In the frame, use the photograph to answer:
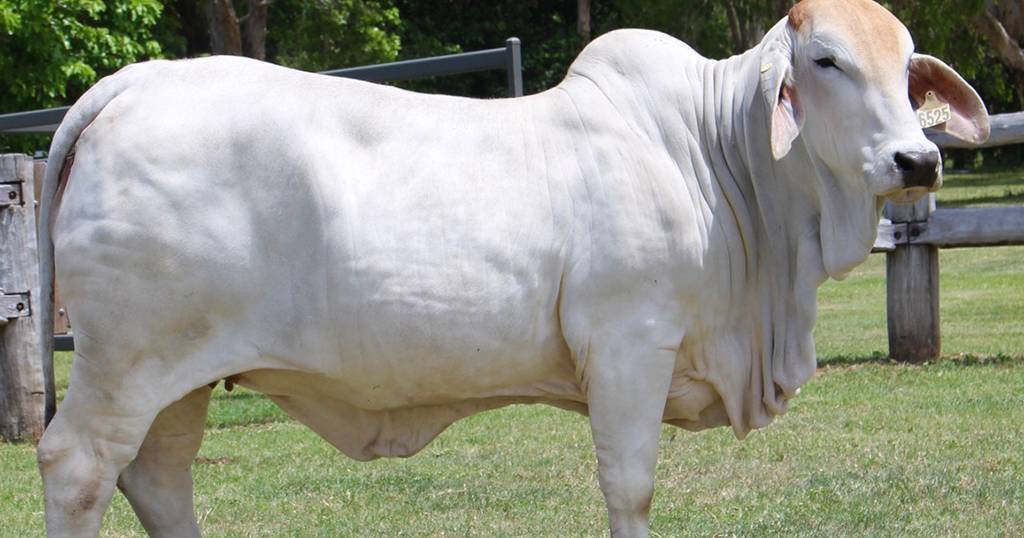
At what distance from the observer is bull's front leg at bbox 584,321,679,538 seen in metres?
4.14

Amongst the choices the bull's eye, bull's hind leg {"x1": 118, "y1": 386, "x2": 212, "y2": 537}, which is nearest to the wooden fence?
the bull's eye

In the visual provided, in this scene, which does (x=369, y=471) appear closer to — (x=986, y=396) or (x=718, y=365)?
(x=718, y=365)

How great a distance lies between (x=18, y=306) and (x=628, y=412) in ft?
18.7

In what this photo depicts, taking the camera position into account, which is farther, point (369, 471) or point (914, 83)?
Answer: point (369, 471)

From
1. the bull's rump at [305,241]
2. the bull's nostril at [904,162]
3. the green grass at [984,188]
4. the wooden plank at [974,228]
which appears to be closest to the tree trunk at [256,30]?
the green grass at [984,188]

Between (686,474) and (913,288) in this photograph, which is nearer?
(686,474)

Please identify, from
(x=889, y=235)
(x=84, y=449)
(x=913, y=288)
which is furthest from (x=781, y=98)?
(x=913, y=288)

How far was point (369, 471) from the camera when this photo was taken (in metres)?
7.33

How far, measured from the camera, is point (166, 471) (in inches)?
182

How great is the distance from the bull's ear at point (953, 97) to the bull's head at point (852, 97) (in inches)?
4.6

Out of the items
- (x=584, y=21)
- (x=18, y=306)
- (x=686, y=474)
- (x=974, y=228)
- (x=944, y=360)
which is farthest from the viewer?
(x=584, y=21)

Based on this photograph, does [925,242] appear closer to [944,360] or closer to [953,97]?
[944,360]

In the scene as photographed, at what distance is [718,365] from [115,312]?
1822 millimetres

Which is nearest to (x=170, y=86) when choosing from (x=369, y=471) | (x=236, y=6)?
(x=369, y=471)
